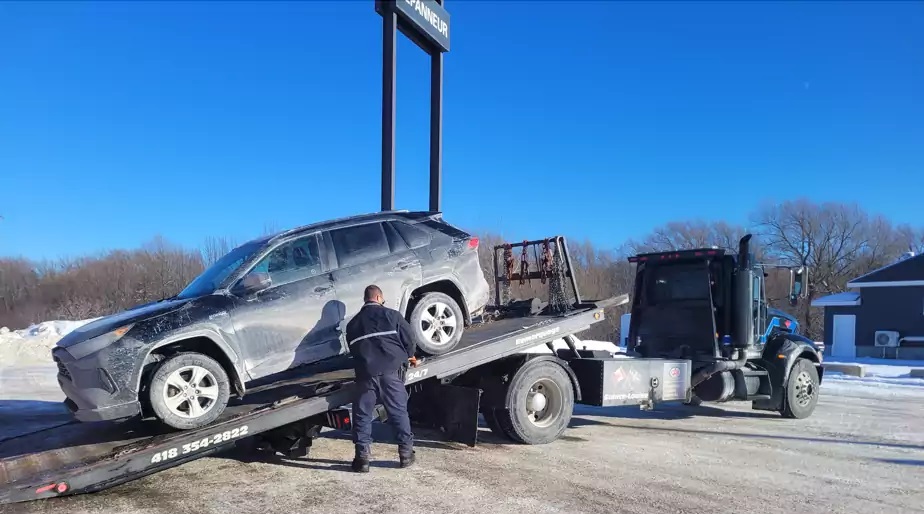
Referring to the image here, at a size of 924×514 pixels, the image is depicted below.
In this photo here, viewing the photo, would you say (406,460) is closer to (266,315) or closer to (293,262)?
(266,315)

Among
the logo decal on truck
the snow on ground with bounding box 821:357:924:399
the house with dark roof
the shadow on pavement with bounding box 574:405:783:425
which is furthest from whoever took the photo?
the house with dark roof

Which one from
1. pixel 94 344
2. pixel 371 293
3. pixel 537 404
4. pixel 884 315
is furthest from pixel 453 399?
pixel 884 315

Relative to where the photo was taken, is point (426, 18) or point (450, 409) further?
point (426, 18)

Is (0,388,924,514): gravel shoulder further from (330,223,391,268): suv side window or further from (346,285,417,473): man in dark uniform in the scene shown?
(330,223,391,268): suv side window

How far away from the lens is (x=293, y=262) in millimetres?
6328

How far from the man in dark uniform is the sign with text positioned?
6.86 metres

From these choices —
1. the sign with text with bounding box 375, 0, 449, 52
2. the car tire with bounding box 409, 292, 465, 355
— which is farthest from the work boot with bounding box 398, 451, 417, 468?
the sign with text with bounding box 375, 0, 449, 52

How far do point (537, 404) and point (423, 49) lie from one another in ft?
25.6

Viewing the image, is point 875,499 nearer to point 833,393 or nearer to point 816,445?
point 816,445

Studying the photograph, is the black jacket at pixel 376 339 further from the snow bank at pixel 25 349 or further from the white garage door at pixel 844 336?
the white garage door at pixel 844 336

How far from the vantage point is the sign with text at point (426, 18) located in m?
11.2

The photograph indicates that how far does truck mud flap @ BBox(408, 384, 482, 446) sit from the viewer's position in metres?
7.15

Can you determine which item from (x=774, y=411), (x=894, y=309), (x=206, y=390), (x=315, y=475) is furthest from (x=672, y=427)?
(x=894, y=309)

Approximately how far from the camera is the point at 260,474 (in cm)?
612
